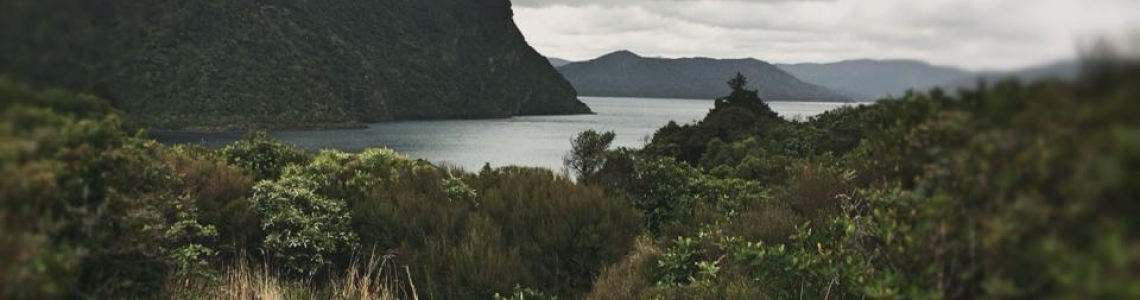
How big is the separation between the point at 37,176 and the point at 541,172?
8519 mm

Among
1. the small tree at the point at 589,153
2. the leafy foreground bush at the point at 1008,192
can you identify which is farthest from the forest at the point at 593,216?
the small tree at the point at 589,153

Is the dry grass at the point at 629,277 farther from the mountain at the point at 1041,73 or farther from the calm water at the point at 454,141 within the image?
the calm water at the point at 454,141

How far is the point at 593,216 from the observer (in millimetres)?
8797

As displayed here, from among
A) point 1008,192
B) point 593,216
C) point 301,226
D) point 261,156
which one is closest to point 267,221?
point 301,226

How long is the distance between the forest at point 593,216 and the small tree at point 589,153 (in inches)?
5.7

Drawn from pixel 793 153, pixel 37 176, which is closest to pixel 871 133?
pixel 37 176

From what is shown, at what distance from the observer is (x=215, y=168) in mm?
8992

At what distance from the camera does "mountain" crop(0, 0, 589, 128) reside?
2.89 meters

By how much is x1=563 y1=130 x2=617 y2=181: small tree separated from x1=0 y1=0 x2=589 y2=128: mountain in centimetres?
747

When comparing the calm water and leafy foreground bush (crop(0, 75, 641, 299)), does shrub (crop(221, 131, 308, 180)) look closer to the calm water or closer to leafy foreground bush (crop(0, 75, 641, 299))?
leafy foreground bush (crop(0, 75, 641, 299))

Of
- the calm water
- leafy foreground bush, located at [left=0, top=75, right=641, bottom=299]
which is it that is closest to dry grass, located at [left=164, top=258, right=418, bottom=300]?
leafy foreground bush, located at [left=0, top=75, right=641, bottom=299]

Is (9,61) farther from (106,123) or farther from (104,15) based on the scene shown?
(104,15)

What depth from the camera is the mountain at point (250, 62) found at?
2895 mm

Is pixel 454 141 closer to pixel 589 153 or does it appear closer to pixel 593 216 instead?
pixel 589 153
